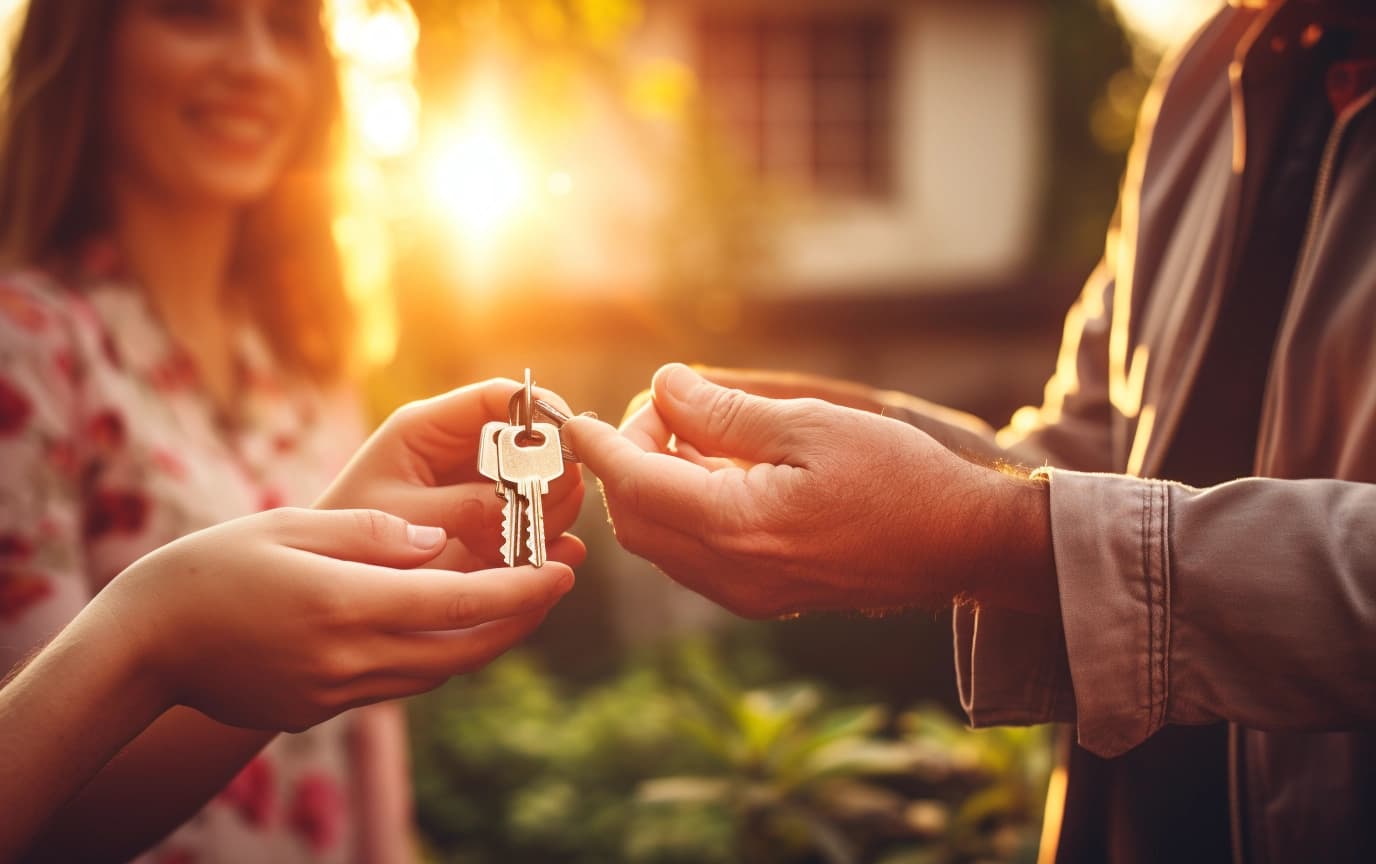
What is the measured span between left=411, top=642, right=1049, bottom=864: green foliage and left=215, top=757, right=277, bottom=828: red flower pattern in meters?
1.38

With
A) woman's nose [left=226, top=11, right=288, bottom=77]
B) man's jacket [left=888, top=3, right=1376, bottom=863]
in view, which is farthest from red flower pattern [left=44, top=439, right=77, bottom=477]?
man's jacket [left=888, top=3, right=1376, bottom=863]

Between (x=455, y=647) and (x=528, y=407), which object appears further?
(x=528, y=407)

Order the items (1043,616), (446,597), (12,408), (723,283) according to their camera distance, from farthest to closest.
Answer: (723,283)
(12,408)
(1043,616)
(446,597)

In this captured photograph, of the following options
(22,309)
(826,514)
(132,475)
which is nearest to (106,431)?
(132,475)

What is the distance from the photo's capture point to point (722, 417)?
167cm

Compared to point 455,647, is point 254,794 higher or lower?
lower

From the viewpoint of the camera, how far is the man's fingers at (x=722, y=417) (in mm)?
1610

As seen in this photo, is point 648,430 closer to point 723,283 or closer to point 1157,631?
point 1157,631

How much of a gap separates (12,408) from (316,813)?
1.30 meters

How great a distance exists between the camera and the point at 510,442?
1.64 meters

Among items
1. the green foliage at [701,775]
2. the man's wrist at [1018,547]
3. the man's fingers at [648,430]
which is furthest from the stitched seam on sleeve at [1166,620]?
the green foliage at [701,775]

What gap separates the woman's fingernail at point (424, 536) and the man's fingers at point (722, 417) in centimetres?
45

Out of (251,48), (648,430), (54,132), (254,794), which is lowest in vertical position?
(254,794)

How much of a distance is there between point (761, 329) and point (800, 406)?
984 cm
